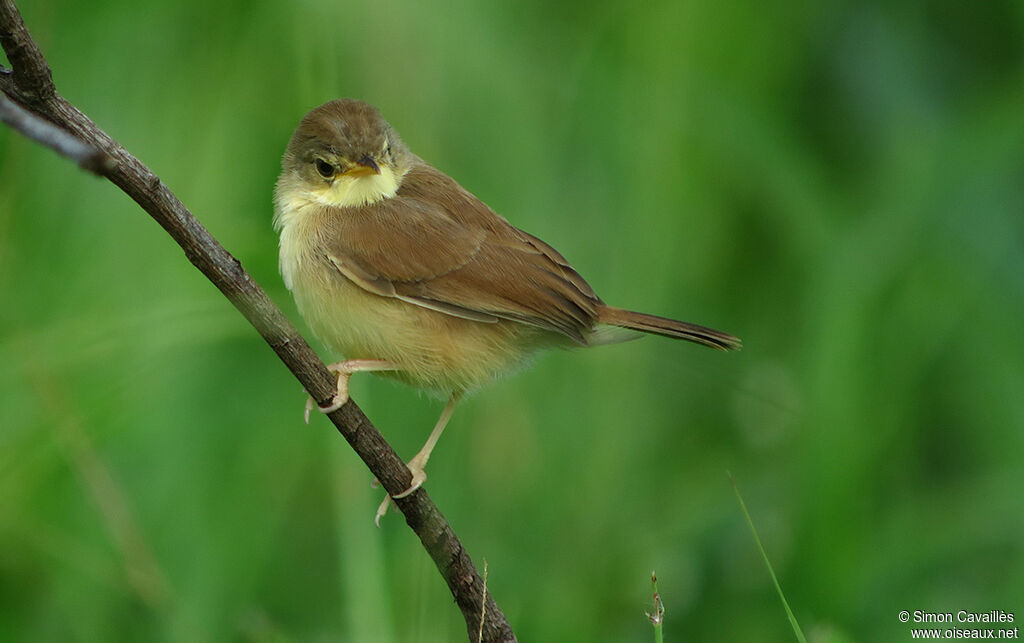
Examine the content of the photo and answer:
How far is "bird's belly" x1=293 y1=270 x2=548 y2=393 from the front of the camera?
318 cm

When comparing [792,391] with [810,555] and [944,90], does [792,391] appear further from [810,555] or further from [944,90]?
[944,90]

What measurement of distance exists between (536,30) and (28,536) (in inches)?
123

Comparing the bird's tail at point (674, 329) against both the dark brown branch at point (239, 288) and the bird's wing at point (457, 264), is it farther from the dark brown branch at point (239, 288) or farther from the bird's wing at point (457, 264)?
the dark brown branch at point (239, 288)

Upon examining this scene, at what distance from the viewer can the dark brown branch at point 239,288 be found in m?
1.93

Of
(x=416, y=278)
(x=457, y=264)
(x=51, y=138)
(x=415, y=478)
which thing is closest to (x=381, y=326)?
(x=416, y=278)

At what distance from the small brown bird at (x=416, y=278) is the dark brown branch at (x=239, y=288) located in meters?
→ 0.58

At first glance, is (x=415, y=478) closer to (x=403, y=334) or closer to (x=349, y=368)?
(x=349, y=368)

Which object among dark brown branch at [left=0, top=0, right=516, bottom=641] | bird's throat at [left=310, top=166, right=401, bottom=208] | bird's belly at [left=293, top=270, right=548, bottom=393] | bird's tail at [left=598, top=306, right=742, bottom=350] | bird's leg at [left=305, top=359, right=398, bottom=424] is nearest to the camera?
dark brown branch at [left=0, top=0, right=516, bottom=641]

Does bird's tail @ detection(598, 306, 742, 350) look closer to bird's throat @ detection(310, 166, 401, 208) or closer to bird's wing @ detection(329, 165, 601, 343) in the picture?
bird's wing @ detection(329, 165, 601, 343)

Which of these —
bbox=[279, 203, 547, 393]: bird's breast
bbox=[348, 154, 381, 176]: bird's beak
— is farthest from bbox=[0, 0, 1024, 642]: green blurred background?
bbox=[348, 154, 381, 176]: bird's beak

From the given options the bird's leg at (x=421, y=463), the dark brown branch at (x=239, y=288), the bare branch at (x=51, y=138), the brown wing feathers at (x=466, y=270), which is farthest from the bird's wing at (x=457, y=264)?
the bare branch at (x=51, y=138)

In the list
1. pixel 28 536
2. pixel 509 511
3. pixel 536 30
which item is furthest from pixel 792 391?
pixel 28 536

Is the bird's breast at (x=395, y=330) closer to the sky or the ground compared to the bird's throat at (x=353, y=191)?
closer to the ground

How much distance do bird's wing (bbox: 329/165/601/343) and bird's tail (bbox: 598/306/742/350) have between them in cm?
9
